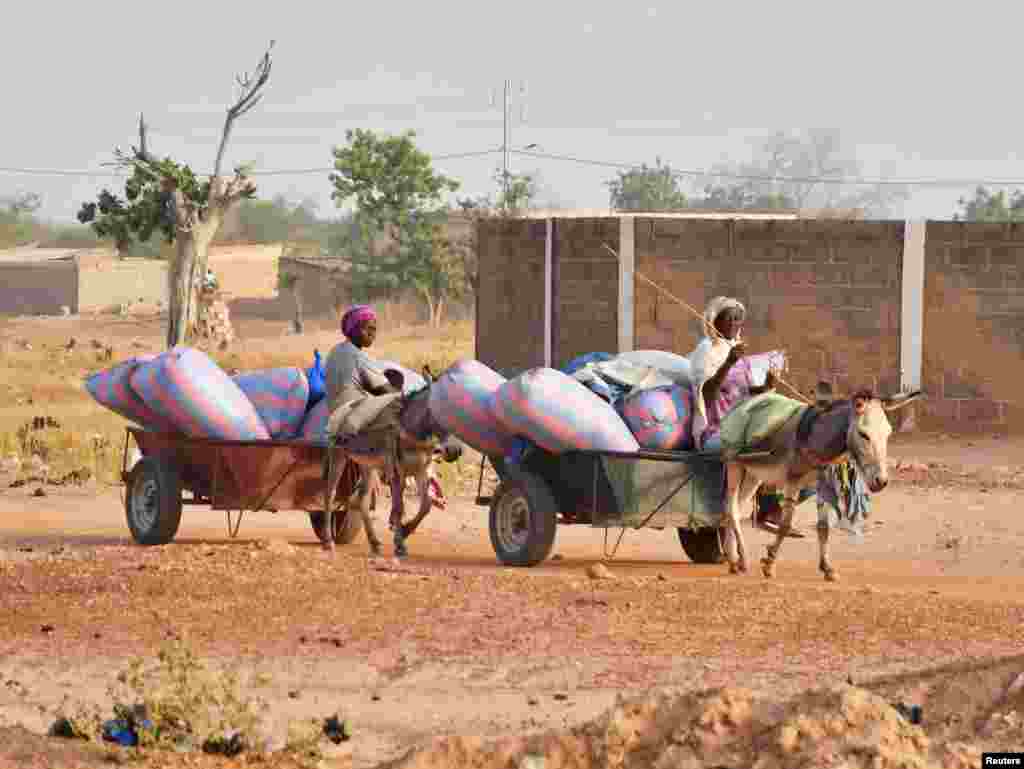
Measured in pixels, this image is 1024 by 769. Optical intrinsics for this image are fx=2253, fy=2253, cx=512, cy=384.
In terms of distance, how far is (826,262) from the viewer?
23672 mm

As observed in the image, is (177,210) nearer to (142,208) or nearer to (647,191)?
(142,208)

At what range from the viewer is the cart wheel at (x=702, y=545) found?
15.7m

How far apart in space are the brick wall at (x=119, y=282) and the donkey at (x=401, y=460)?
4687 centimetres

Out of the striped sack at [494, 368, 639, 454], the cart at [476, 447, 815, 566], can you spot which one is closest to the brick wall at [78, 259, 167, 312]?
the cart at [476, 447, 815, 566]

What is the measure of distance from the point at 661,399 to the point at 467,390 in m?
1.27

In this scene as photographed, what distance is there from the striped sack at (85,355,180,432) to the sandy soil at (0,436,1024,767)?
1156 millimetres

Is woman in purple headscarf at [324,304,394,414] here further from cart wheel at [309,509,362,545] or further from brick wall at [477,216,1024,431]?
brick wall at [477,216,1024,431]

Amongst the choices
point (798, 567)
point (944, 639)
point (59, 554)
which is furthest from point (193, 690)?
point (798, 567)

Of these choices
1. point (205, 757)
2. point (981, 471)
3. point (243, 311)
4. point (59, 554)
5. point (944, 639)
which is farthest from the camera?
point (243, 311)

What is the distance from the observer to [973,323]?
23250 mm

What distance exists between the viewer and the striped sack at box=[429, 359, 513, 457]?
48.3ft

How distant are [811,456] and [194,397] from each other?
14.6 ft

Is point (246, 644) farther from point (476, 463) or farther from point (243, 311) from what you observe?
point (243, 311)

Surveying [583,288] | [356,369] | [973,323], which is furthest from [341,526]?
[973,323]
